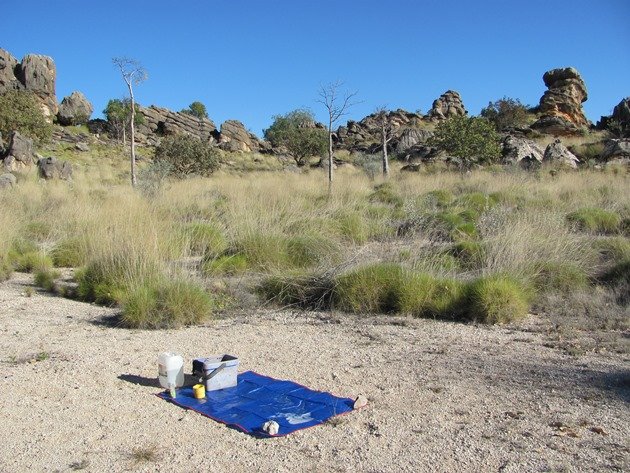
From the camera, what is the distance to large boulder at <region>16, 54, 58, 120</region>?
160 ft

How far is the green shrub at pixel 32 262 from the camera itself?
9812 millimetres

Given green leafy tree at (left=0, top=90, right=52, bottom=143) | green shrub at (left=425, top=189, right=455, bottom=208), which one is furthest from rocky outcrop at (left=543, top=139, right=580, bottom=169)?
green leafy tree at (left=0, top=90, right=52, bottom=143)

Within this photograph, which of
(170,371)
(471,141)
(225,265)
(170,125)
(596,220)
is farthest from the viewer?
(170,125)

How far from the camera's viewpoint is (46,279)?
8.83 m

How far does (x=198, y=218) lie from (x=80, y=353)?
758cm

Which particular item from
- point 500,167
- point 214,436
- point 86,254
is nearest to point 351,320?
point 214,436

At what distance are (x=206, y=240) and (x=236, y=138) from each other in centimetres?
4182

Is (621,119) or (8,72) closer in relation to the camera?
(621,119)

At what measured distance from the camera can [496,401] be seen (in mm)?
4328

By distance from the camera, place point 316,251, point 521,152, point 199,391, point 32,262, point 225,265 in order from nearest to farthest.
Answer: point 199,391, point 225,265, point 316,251, point 32,262, point 521,152

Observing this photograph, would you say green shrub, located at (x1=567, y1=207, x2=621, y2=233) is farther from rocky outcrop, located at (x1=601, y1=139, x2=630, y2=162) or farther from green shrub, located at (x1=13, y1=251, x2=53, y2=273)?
rocky outcrop, located at (x1=601, y1=139, x2=630, y2=162)

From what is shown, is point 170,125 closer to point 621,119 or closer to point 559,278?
point 621,119

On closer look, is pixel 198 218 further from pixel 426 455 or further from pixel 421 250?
pixel 426 455

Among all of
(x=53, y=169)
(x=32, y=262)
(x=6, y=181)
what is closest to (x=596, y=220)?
(x=32, y=262)
